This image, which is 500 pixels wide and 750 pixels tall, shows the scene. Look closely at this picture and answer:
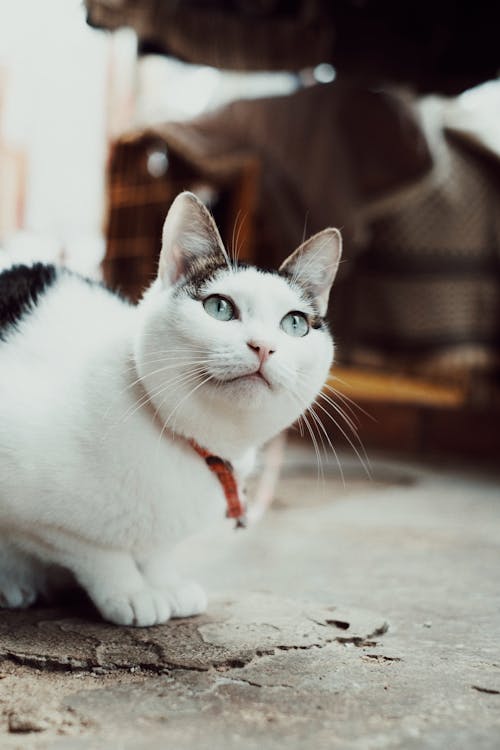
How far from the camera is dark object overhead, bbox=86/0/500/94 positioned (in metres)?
2.22

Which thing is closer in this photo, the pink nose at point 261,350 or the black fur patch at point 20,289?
the pink nose at point 261,350

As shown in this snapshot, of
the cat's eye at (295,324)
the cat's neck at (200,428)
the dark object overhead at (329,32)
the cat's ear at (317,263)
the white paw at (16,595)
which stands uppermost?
the dark object overhead at (329,32)

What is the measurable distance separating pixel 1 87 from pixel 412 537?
4.68 metres

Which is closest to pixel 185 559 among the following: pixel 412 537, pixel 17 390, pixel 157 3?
pixel 412 537

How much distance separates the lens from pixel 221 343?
0.92m

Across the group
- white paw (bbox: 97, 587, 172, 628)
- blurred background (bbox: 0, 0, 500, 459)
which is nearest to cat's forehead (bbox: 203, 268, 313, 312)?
white paw (bbox: 97, 587, 172, 628)

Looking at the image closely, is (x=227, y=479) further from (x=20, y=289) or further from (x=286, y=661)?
(x=20, y=289)

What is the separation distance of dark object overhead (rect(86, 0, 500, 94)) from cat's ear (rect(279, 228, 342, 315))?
4.64 ft

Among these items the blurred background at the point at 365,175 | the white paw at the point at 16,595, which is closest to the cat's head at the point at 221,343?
the white paw at the point at 16,595

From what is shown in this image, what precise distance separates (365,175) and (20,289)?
70.1 inches

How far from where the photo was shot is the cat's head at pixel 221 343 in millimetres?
927

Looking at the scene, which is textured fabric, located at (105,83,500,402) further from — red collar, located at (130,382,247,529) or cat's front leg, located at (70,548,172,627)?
cat's front leg, located at (70,548,172,627)

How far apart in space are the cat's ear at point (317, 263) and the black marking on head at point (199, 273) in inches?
3.9

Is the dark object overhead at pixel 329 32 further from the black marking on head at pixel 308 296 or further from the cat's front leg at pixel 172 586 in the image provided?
the cat's front leg at pixel 172 586
